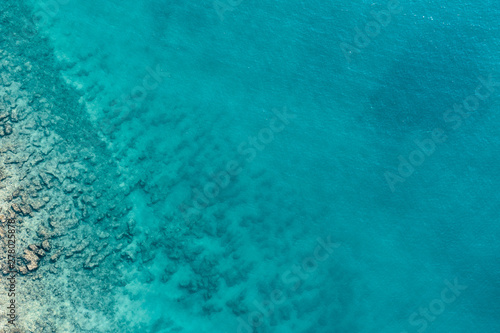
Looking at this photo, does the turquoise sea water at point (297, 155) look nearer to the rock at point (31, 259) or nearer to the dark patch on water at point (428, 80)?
the dark patch on water at point (428, 80)

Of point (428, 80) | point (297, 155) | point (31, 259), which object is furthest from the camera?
point (428, 80)

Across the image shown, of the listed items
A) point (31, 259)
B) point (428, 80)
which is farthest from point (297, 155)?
point (31, 259)

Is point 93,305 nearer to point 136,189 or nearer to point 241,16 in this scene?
point 136,189

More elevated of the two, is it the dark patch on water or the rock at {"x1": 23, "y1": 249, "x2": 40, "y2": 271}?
the dark patch on water

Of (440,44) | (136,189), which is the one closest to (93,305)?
(136,189)

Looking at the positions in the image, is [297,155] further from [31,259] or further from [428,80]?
[31,259]

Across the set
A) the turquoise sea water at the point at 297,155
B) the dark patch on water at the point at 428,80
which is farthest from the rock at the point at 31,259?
the dark patch on water at the point at 428,80

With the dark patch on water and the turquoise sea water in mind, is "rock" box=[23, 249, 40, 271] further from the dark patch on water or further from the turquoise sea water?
the dark patch on water

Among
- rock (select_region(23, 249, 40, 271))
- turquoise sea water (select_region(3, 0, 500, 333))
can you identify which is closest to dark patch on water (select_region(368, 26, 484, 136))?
turquoise sea water (select_region(3, 0, 500, 333))
